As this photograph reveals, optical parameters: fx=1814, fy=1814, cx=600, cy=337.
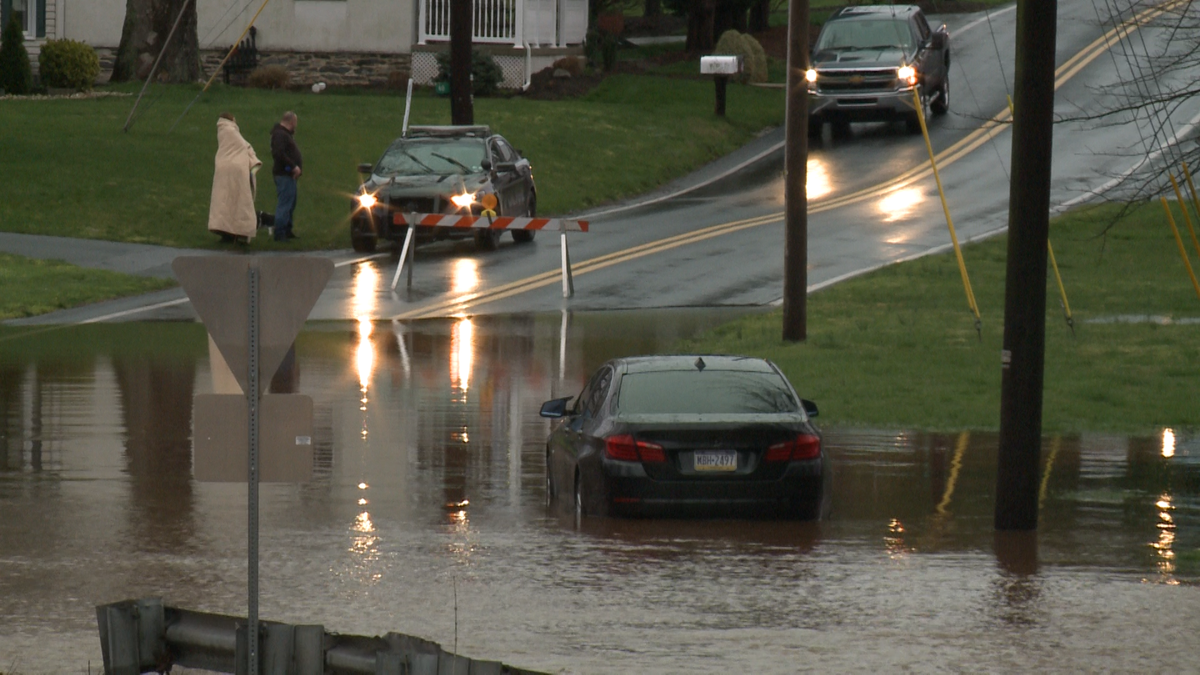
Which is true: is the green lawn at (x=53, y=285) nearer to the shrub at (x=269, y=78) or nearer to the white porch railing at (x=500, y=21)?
the shrub at (x=269, y=78)

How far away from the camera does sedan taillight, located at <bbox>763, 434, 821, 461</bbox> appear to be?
11844mm

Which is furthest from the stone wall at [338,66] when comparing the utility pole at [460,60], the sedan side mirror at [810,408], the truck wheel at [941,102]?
the sedan side mirror at [810,408]

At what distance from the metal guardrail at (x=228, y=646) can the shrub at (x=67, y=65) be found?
39.3 meters

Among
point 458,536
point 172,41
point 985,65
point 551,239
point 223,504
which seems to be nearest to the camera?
point 458,536

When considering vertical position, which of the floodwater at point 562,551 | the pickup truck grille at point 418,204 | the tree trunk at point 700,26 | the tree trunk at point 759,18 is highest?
the tree trunk at point 759,18

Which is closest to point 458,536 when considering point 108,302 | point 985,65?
point 108,302

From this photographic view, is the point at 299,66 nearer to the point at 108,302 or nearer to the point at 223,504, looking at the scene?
the point at 108,302

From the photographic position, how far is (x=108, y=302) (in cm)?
2436

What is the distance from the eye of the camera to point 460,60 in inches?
1337

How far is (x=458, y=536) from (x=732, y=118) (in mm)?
33026

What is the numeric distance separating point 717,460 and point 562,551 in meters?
1.30

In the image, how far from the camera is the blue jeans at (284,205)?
28.5m

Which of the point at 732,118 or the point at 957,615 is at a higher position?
the point at 732,118

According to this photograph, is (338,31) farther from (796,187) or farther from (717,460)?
(717,460)
